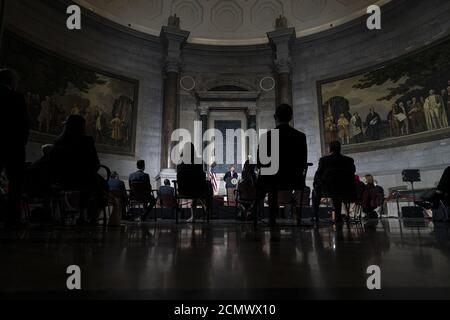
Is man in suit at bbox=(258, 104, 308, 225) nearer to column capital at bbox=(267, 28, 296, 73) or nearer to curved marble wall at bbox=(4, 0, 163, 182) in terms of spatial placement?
curved marble wall at bbox=(4, 0, 163, 182)

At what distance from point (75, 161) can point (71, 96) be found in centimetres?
1070

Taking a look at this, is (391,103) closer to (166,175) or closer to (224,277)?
(166,175)

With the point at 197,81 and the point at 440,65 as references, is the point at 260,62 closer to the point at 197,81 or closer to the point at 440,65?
the point at 197,81

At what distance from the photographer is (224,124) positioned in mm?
16188

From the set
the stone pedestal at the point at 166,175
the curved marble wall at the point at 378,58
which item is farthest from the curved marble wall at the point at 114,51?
the curved marble wall at the point at 378,58

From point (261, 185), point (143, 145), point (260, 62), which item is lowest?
point (261, 185)

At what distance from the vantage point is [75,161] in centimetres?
362

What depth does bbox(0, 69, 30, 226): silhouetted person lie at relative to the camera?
3076 mm

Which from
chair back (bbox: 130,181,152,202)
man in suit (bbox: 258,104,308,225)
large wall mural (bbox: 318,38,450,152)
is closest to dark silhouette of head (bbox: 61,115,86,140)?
man in suit (bbox: 258,104,308,225)

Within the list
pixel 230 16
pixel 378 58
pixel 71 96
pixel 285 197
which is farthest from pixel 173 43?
pixel 285 197

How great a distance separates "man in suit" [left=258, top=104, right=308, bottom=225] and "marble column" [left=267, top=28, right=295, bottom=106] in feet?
39.2

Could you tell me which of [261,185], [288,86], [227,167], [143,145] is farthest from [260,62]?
[261,185]

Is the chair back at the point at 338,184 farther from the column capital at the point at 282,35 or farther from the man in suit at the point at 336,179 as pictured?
the column capital at the point at 282,35
